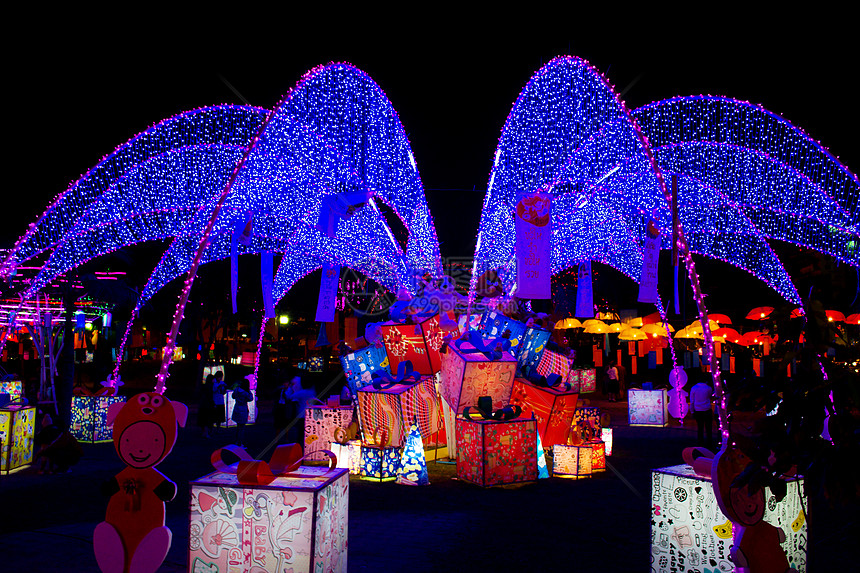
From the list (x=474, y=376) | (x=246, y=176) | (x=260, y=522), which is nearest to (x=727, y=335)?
(x=474, y=376)

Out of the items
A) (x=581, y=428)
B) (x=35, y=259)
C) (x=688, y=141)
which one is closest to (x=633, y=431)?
(x=581, y=428)

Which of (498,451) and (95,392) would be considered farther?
(95,392)

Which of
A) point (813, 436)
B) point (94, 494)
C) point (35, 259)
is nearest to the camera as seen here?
point (813, 436)

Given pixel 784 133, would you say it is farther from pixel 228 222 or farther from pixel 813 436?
pixel 228 222

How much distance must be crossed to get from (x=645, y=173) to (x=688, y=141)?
115 inches

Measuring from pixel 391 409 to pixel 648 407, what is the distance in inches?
369

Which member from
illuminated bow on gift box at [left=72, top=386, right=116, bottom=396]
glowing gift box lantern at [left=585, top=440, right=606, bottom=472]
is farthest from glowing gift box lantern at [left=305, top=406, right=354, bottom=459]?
illuminated bow on gift box at [left=72, top=386, right=116, bottom=396]

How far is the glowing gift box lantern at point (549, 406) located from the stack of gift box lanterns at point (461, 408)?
0.05ft

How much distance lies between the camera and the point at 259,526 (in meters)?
4.44

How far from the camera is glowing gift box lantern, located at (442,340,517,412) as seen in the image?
372 inches

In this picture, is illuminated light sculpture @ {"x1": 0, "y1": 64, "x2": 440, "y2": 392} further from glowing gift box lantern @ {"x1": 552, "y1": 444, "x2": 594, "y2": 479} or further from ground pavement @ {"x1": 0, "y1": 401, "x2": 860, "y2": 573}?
glowing gift box lantern @ {"x1": 552, "y1": 444, "x2": 594, "y2": 479}

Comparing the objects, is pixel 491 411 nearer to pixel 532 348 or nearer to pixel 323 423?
pixel 532 348

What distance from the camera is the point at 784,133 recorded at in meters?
11.4

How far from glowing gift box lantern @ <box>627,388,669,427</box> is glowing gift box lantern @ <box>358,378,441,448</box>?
27.7 feet
